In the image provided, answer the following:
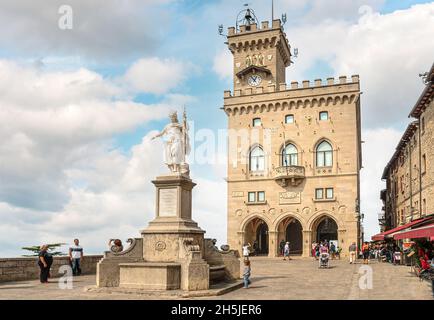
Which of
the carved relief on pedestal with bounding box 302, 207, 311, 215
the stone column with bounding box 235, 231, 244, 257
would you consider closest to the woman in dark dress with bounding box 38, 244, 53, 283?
the stone column with bounding box 235, 231, 244, 257

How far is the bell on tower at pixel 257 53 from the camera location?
49.1m

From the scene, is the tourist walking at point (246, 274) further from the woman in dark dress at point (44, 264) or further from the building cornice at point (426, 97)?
the building cornice at point (426, 97)

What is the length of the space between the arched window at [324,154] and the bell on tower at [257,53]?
8.87m

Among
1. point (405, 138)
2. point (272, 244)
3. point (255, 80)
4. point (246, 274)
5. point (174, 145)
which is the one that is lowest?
point (272, 244)

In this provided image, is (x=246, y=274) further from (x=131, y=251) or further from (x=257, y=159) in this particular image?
(x=257, y=159)

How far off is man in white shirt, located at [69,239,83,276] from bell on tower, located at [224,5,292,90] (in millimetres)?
32495

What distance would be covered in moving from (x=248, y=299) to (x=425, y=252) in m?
9.56

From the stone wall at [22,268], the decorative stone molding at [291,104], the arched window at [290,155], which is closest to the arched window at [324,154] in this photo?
the arched window at [290,155]

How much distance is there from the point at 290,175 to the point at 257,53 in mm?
15013

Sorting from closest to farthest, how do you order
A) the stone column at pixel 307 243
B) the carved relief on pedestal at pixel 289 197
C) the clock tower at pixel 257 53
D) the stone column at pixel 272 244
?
the stone column at pixel 307 243 < the stone column at pixel 272 244 < the carved relief on pedestal at pixel 289 197 < the clock tower at pixel 257 53

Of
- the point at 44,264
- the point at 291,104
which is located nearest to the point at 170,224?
the point at 44,264

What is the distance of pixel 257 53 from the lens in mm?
49969

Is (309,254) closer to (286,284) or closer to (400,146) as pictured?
(400,146)

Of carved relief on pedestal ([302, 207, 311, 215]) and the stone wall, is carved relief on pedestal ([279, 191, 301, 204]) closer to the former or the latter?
carved relief on pedestal ([302, 207, 311, 215])
